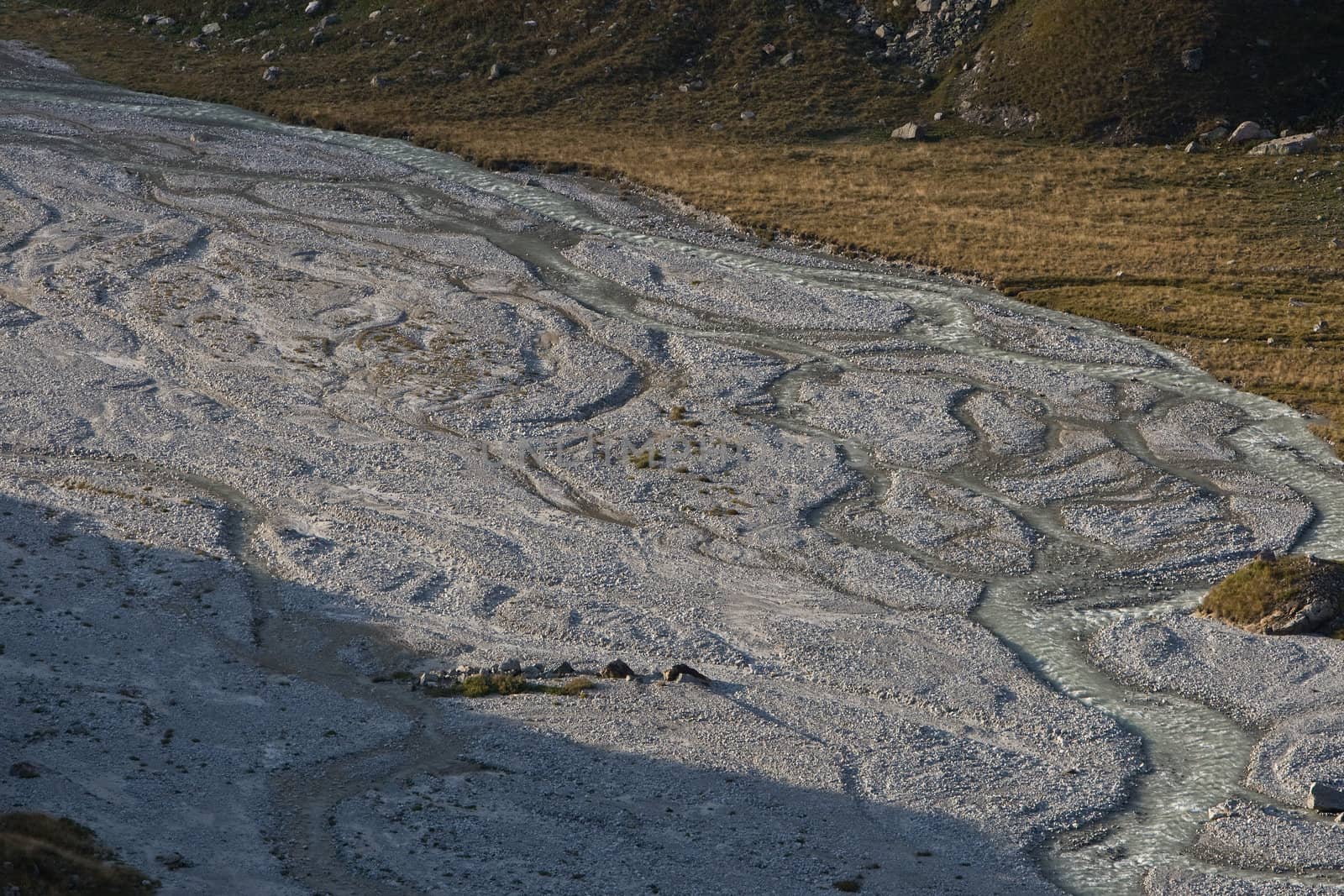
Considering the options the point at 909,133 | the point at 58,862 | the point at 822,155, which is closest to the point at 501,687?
the point at 58,862

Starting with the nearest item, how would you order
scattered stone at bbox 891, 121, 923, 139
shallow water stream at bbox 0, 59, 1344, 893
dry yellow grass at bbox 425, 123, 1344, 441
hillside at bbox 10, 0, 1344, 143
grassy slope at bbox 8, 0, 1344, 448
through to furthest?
shallow water stream at bbox 0, 59, 1344, 893 → dry yellow grass at bbox 425, 123, 1344, 441 → grassy slope at bbox 8, 0, 1344, 448 → hillside at bbox 10, 0, 1344, 143 → scattered stone at bbox 891, 121, 923, 139

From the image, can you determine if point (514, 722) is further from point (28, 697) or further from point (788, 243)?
point (788, 243)

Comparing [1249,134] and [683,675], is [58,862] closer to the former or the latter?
[683,675]

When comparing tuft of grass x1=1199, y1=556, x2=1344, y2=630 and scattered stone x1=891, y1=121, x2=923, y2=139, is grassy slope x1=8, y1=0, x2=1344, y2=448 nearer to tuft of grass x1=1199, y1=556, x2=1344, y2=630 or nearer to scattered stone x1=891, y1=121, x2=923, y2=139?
scattered stone x1=891, y1=121, x2=923, y2=139

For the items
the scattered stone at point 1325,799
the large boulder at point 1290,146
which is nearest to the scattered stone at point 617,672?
the scattered stone at point 1325,799

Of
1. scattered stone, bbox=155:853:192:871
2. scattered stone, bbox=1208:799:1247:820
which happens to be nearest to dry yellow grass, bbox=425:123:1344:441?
scattered stone, bbox=1208:799:1247:820

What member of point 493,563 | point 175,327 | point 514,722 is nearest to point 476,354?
point 175,327
